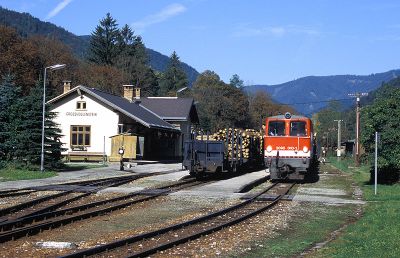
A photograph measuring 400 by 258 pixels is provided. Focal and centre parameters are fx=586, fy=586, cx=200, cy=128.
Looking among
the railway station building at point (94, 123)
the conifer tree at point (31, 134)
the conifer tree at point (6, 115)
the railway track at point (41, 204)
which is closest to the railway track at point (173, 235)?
the railway track at point (41, 204)

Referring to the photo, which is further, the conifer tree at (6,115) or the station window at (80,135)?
the station window at (80,135)

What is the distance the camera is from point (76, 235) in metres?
11.8

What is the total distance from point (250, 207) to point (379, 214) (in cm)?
369

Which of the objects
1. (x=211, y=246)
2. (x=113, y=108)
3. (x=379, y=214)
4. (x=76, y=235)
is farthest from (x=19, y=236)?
(x=113, y=108)

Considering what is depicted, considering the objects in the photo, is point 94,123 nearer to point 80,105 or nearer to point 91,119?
point 91,119

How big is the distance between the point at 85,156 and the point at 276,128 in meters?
20.5

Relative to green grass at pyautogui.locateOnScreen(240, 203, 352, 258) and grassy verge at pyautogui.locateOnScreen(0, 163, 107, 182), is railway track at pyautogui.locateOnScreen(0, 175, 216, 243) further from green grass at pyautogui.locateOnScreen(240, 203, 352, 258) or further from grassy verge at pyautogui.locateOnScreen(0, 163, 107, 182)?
grassy verge at pyautogui.locateOnScreen(0, 163, 107, 182)

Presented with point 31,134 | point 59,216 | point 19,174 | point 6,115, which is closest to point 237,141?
point 31,134

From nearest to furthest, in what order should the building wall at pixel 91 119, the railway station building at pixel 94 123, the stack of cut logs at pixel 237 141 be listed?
1. the stack of cut logs at pixel 237 141
2. the railway station building at pixel 94 123
3. the building wall at pixel 91 119

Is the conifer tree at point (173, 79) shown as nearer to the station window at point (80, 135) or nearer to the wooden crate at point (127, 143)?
the station window at point (80, 135)

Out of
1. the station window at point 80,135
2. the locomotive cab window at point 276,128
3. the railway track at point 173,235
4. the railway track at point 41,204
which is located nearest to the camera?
the railway track at point 173,235

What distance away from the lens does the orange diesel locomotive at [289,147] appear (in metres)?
27.0

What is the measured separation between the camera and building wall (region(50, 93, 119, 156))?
1758 inches

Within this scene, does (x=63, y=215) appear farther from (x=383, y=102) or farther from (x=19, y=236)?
(x=383, y=102)
